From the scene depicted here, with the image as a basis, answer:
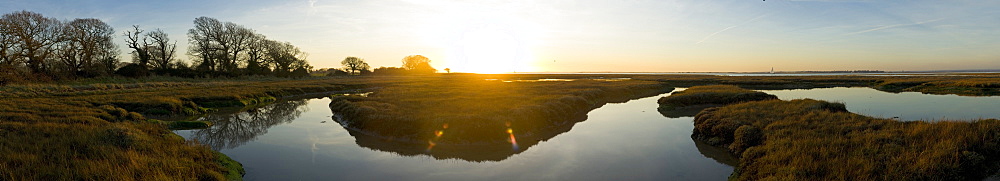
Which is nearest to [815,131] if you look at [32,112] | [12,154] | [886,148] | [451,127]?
[886,148]

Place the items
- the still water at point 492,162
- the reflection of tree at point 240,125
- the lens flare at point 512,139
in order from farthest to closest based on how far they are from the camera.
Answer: the reflection of tree at point 240,125, the lens flare at point 512,139, the still water at point 492,162

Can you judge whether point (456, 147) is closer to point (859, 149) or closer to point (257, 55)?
point (859, 149)

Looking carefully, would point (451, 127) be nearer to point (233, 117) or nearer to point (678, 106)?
point (233, 117)

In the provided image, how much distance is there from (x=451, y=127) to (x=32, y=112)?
71.1ft

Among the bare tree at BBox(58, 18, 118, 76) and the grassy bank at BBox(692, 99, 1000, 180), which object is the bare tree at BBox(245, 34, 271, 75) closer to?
the bare tree at BBox(58, 18, 118, 76)

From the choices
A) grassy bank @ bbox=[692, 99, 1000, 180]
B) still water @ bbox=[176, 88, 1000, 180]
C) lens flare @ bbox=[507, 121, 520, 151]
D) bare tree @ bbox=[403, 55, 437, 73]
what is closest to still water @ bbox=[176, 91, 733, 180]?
still water @ bbox=[176, 88, 1000, 180]

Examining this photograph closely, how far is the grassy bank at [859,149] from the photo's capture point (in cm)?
948

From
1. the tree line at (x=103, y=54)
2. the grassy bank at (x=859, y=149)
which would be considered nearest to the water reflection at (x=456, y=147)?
the grassy bank at (x=859, y=149)

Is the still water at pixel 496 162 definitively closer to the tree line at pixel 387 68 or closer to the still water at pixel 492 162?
the still water at pixel 492 162

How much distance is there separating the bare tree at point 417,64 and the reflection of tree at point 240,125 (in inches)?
5647

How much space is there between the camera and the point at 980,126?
12508mm

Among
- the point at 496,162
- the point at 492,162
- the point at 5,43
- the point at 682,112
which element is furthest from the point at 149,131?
the point at 5,43

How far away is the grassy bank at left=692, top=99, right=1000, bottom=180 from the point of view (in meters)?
9.48

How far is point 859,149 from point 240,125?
93.9 feet
